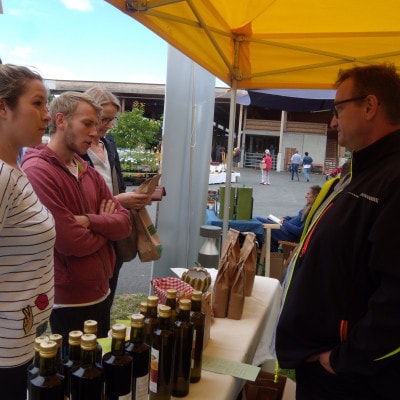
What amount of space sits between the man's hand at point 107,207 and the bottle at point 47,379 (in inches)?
47.3

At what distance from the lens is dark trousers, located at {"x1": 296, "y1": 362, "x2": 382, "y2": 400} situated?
4.38 feet

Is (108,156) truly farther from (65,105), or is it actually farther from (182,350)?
(182,350)

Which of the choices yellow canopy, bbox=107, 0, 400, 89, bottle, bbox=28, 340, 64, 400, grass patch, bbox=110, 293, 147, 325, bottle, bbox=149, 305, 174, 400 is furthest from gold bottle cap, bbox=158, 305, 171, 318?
grass patch, bbox=110, 293, 147, 325

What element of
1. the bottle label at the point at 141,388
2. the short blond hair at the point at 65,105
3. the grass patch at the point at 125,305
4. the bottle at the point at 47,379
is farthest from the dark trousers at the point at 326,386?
the grass patch at the point at 125,305

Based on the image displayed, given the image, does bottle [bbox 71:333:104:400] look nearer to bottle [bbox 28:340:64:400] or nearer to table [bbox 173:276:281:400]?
bottle [bbox 28:340:64:400]

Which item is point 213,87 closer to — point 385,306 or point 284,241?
point 284,241

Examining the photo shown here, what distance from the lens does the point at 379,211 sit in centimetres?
125

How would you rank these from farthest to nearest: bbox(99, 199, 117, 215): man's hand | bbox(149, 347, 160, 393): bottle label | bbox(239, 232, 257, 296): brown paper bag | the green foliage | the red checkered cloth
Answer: the green foliage → bbox(239, 232, 257, 296): brown paper bag → bbox(99, 199, 117, 215): man's hand → the red checkered cloth → bbox(149, 347, 160, 393): bottle label

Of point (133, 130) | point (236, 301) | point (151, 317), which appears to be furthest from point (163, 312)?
point (133, 130)

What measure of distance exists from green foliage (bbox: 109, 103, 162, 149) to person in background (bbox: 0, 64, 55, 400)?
1506 centimetres

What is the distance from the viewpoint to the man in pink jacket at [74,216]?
69.2 inches

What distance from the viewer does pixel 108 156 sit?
2568 millimetres

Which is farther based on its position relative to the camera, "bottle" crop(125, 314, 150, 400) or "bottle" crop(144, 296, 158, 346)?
"bottle" crop(144, 296, 158, 346)

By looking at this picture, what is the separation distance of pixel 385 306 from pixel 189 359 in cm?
63
